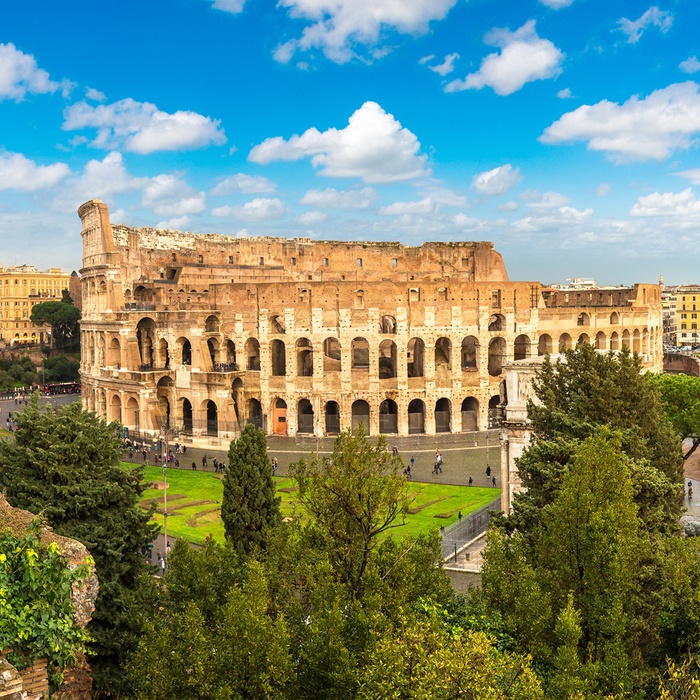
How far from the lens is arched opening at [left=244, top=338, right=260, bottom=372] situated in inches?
2199

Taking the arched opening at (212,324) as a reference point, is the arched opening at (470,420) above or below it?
below

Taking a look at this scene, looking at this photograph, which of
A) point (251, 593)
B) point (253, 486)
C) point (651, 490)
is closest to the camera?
point (251, 593)

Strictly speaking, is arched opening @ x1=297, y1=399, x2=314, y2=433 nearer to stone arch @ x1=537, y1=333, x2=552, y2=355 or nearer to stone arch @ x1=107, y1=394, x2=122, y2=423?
stone arch @ x1=107, y1=394, x2=122, y2=423

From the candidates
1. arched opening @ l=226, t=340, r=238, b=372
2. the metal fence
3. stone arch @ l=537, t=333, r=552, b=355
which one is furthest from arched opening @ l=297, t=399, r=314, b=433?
the metal fence

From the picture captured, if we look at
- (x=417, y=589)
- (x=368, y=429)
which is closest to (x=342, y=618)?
(x=417, y=589)

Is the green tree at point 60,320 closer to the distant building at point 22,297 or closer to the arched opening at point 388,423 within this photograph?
the distant building at point 22,297

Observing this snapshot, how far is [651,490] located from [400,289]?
34314mm

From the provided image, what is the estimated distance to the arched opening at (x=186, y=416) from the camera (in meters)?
53.0

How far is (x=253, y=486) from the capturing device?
70.9 ft

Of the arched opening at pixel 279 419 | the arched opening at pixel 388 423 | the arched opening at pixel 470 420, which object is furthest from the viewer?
the arched opening at pixel 279 419

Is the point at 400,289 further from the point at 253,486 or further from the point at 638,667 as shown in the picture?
the point at 638,667

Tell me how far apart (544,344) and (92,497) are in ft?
152

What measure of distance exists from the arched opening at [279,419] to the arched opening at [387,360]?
8.44 meters

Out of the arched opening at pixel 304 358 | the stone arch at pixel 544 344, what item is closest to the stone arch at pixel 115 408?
the arched opening at pixel 304 358
